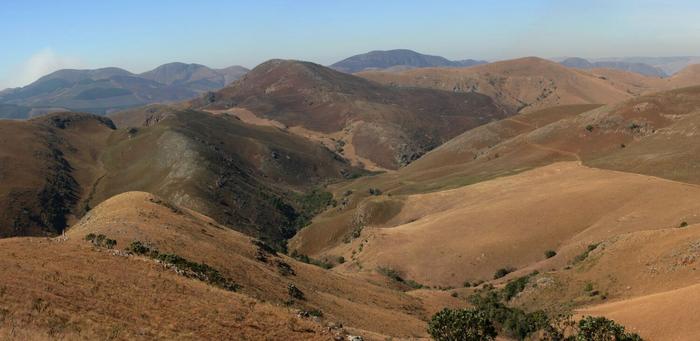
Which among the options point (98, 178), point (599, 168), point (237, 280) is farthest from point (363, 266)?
point (98, 178)

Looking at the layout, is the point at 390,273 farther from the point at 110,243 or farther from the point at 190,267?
the point at 110,243

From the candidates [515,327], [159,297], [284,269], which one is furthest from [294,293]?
[515,327]

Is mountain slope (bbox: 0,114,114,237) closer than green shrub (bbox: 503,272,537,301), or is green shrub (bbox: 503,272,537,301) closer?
green shrub (bbox: 503,272,537,301)

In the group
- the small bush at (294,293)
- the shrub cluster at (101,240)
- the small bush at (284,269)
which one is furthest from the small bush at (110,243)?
the small bush at (284,269)

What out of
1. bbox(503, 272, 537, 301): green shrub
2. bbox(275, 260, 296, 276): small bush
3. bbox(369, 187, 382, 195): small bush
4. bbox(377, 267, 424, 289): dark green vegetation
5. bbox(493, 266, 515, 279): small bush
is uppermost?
bbox(275, 260, 296, 276): small bush

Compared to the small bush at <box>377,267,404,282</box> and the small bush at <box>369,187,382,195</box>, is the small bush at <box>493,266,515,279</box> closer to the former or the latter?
the small bush at <box>377,267,404,282</box>

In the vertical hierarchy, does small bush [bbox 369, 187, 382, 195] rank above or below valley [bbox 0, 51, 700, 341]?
below

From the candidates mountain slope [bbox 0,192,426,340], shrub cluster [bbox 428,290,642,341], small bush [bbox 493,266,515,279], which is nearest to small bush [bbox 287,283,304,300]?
mountain slope [bbox 0,192,426,340]

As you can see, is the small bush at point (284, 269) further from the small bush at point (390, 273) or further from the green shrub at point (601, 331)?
the green shrub at point (601, 331)
